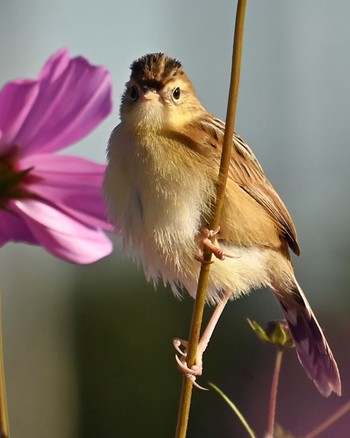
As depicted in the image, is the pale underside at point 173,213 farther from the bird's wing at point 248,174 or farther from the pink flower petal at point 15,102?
the pink flower petal at point 15,102

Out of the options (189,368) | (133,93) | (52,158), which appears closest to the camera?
(189,368)

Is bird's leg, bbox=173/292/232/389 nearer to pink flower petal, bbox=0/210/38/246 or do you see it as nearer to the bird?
the bird

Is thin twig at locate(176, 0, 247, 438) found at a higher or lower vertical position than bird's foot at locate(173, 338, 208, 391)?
higher

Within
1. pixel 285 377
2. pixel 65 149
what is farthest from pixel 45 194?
pixel 285 377

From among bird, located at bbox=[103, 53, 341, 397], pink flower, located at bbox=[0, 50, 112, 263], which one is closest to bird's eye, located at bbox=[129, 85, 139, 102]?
bird, located at bbox=[103, 53, 341, 397]

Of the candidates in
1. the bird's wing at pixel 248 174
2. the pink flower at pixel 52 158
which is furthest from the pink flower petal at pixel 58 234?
the bird's wing at pixel 248 174

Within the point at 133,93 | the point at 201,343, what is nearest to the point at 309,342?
the point at 201,343

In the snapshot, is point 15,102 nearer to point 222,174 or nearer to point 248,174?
point 222,174

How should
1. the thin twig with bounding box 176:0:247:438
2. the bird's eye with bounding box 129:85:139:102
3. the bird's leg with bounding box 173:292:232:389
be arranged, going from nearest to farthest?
1. the thin twig with bounding box 176:0:247:438
2. the bird's leg with bounding box 173:292:232:389
3. the bird's eye with bounding box 129:85:139:102
